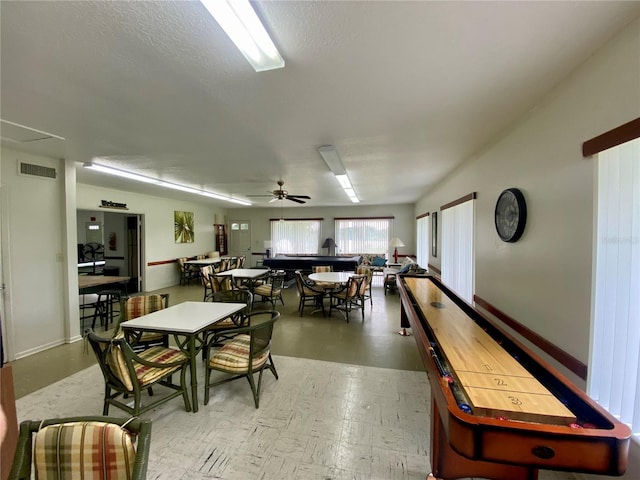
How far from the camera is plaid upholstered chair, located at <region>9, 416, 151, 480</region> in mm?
949

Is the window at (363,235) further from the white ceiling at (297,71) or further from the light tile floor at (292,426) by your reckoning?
the light tile floor at (292,426)

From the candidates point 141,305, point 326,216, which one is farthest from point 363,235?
point 141,305

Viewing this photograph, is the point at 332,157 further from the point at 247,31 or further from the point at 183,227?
the point at 183,227

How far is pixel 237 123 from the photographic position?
8.32 feet

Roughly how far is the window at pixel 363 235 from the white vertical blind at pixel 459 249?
14.7 ft

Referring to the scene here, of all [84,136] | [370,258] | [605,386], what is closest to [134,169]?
[84,136]

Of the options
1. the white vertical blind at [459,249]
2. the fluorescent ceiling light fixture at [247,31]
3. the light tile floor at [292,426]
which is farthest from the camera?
the white vertical blind at [459,249]

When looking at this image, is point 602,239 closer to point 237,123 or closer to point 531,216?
point 531,216

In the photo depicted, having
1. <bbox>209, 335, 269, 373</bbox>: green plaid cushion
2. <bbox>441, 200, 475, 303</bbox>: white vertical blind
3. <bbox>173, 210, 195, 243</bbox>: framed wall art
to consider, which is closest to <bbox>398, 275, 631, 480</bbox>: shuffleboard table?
<bbox>209, 335, 269, 373</bbox>: green plaid cushion

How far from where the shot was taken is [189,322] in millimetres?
2381

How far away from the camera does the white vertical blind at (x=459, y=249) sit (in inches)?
144

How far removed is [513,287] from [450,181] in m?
2.62

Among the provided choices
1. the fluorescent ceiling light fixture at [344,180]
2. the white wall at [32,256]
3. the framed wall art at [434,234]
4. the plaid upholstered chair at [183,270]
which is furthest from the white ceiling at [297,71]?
the plaid upholstered chair at [183,270]

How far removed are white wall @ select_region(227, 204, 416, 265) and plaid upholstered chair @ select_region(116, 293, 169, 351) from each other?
733cm
